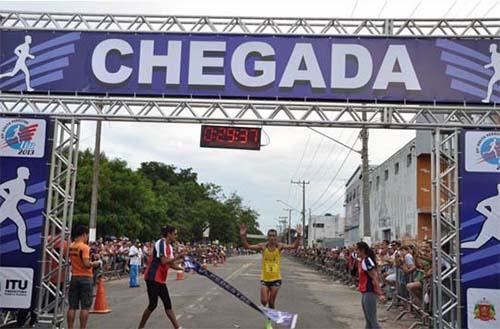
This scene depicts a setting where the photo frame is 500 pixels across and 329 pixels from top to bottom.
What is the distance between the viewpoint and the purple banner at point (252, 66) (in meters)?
11.5

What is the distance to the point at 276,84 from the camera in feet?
38.2

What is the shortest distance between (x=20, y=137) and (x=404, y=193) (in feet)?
97.6

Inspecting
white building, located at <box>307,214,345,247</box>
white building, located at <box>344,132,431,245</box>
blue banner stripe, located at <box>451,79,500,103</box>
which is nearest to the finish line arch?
blue banner stripe, located at <box>451,79,500,103</box>

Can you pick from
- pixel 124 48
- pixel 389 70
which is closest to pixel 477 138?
pixel 389 70

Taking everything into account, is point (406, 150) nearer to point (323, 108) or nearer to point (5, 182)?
point (323, 108)

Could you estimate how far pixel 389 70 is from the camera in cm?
1154

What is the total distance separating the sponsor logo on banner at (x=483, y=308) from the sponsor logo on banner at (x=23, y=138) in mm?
8463

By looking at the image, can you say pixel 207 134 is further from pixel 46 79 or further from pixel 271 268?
pixel 46 79

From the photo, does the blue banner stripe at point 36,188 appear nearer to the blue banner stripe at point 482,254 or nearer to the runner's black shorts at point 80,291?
the runner's black shorts at point 80,291

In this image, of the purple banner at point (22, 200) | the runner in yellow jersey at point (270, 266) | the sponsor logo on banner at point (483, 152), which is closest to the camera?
the sponsor logo on banner at point (483, 152)

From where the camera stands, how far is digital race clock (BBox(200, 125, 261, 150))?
11672 millimetres

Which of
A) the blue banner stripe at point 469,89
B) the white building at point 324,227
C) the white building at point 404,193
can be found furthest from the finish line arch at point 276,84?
the white building at point 324,227

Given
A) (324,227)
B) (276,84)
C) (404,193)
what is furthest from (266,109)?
(324,227)

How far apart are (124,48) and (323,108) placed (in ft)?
13.4
